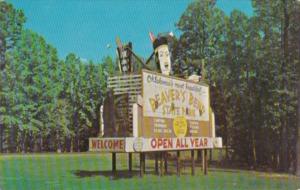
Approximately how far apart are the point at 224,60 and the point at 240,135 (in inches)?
161

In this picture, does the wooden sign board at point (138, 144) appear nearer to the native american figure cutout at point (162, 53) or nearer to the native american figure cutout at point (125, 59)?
the native american figure cutout at point (162, 53)

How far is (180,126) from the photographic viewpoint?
13383mm

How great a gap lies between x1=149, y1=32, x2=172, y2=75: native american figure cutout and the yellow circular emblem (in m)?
1.32

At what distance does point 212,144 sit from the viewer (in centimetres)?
1514

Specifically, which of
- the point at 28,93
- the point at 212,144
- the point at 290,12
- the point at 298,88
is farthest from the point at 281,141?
the point at 28,93

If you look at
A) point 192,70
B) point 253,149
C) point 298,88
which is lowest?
point 253,149

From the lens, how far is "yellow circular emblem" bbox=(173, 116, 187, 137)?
519 inches

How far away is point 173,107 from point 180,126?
0.58m

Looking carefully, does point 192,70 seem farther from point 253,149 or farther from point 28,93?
point 28,93

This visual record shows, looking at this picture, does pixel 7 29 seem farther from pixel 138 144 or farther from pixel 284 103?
pixel 284 103

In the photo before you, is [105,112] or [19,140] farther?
[19,140]

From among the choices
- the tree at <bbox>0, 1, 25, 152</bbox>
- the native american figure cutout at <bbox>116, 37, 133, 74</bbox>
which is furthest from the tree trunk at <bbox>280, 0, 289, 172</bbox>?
the tree at <bbox>0, 1, 25, 152</bbox>

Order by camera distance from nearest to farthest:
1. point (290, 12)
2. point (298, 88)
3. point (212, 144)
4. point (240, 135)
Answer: point (212, 144)
point (298, 88)
point (290, 12)
point (240, 135)

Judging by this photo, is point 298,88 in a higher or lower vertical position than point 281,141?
higher
